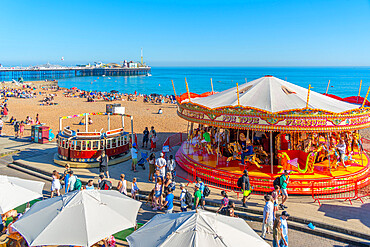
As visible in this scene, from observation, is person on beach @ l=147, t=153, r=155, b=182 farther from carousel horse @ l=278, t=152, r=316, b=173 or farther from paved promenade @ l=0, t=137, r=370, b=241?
carousel horse @ l=278, t=152, r=316, b=173

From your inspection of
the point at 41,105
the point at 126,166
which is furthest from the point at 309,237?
the point at 41,105

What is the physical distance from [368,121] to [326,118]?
2.38 m

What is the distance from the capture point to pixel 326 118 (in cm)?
1155


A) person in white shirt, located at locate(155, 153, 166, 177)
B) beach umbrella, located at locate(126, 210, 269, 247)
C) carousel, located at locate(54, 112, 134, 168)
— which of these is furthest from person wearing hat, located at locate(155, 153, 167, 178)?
beach umbrella, located at locate(126, 210, 269, 247)

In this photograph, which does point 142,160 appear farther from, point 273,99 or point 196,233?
point 196,233

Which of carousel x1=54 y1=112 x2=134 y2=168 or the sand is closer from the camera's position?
carousel x1=54 y1=112 x2=134 y2=168

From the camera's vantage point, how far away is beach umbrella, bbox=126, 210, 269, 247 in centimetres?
556

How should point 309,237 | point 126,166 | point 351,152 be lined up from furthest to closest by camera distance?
point 126,166, point 351,152, point 309,237

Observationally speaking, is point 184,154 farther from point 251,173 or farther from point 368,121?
point 368,121

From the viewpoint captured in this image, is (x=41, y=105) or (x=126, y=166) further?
(x=41, y=105)

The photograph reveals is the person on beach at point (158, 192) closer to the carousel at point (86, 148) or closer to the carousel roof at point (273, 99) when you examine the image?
the carousel roof at point (273, 99)

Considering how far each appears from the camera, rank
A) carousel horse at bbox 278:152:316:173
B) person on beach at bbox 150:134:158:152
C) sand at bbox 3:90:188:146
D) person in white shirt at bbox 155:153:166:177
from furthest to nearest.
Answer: sand at bbox 3:90:188:146, person on beach at bbox 150:134:158:152, carousel horse at bbox 278:152:316:173, person in white shirt at bbox 155:153:166:177

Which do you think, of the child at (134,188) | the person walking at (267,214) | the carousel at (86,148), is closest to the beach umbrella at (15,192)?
the child at (134,188)

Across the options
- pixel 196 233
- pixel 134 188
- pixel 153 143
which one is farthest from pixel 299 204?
pixel 153 143
